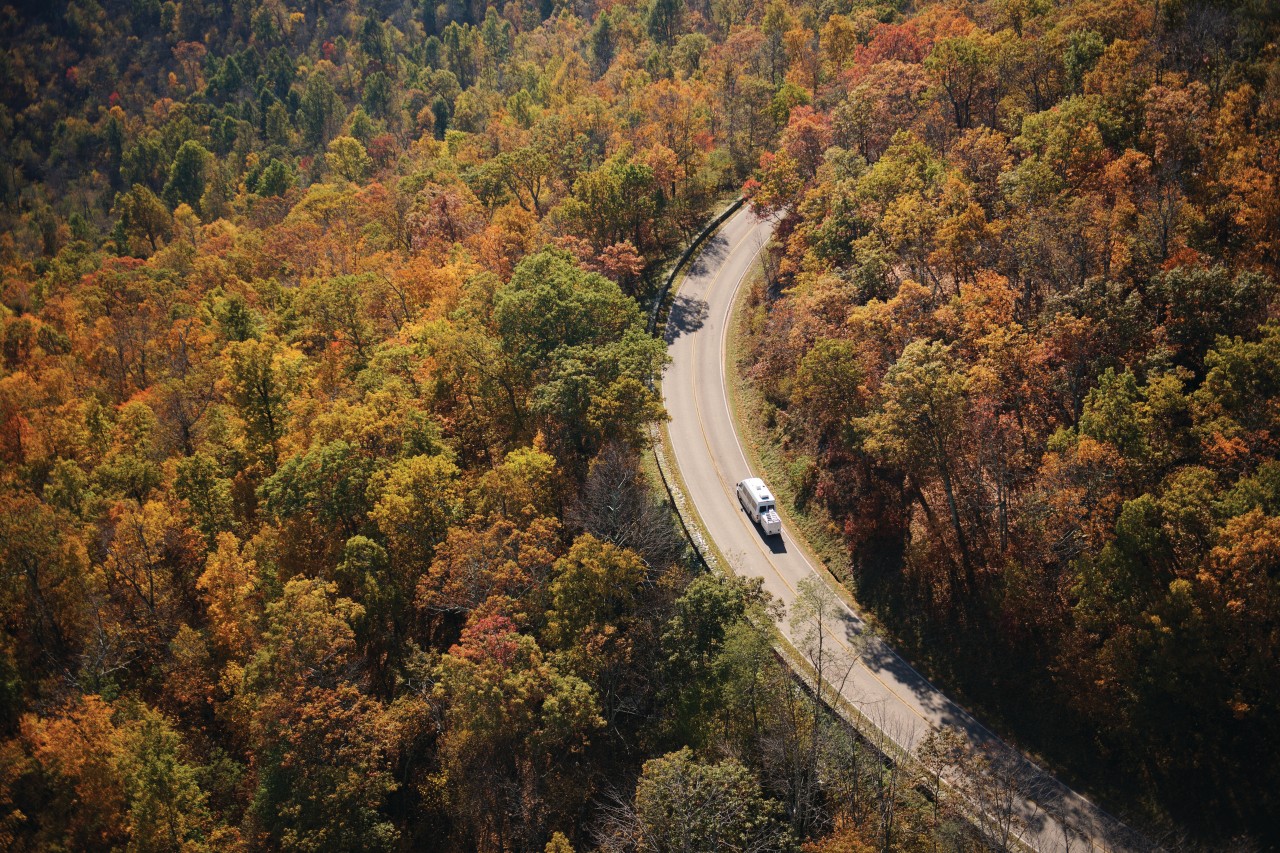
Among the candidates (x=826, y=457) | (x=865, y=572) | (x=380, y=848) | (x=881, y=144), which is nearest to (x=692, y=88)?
(x=881, y=144)

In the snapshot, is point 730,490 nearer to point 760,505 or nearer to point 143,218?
point 760,505

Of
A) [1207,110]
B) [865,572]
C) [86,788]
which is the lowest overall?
[86,788]

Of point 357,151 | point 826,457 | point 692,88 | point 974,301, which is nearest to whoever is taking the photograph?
point 974,301

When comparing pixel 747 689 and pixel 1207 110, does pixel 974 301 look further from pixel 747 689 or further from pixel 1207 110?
pixel 747 689

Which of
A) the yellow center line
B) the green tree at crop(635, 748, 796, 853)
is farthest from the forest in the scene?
the yellow center line

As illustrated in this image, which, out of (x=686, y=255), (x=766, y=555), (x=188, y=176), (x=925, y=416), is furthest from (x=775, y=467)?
(x=188, y=176)

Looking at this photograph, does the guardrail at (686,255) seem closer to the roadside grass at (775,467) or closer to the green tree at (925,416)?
the roadside grass at (775,467)
